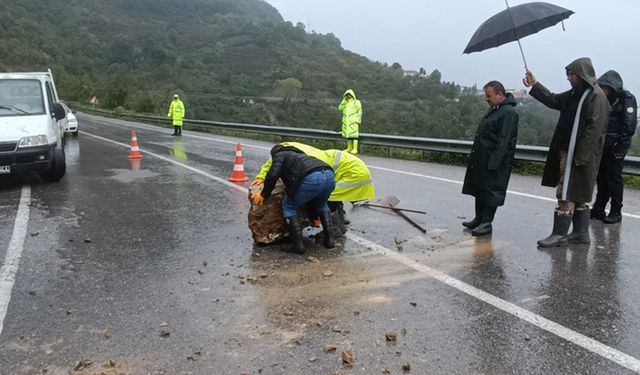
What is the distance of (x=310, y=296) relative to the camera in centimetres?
422

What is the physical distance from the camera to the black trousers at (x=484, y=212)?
599 centimetres

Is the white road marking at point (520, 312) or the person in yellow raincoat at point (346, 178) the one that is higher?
the person in yellow raincoat at point (346, 178)

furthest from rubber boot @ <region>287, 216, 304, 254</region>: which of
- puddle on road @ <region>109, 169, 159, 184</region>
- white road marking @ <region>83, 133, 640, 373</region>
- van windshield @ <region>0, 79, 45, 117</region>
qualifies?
van windshield @ <region>0, 79, 45, 117</region>

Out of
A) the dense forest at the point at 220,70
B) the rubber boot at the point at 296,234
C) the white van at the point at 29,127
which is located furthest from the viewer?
the dense forest at the point at 220,70

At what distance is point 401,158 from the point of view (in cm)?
1407

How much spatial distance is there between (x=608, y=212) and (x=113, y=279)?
20.5 feet

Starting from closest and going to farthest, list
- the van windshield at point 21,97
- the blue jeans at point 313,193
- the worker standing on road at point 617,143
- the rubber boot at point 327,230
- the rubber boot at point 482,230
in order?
the blue jeans at point 313,193
the rubber boot at point 327,230
the rubber boot at point 482,230
the worker standing on road at point 617,143
the van windshield at point 21,97

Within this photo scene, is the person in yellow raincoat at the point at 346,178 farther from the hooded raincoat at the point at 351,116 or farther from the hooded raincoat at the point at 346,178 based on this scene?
the hooded raincoat at the point at 351,116

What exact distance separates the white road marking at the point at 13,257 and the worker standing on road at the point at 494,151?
4707 millimetres

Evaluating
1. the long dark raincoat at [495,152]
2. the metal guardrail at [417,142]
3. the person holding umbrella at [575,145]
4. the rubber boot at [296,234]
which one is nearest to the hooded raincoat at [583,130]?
the person holding umbrella at [575,145]

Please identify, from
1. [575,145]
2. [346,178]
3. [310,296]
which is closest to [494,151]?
[575,145]

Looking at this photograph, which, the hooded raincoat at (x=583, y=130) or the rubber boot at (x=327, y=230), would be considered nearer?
the hooded raincoat at (x=583, y=130)

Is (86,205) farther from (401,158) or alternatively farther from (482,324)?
(401,158)

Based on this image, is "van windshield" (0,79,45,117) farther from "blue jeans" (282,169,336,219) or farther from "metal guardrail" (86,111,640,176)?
"metal guardrail" (86,111,640,176)
